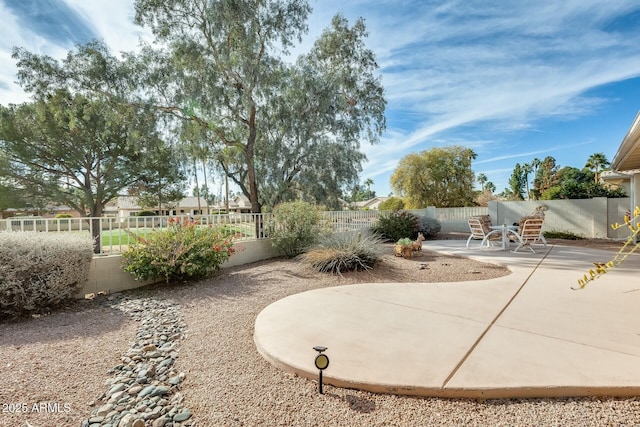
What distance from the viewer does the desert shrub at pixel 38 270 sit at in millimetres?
3881

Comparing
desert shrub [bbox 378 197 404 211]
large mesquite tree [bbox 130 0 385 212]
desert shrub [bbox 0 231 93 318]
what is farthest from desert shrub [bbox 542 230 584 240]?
desert shrub [bbox 0 231 93 318]

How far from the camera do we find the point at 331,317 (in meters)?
3.30

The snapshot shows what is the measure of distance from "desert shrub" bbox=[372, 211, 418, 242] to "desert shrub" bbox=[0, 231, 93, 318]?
8727mm

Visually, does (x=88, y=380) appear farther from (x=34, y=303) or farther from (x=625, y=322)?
(x=625, y=322)

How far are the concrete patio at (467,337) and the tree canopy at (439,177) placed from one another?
52.3 feet

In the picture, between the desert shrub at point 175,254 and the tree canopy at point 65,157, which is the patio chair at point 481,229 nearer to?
the desert shrub at point 175,254

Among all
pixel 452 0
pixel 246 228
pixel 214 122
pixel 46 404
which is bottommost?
pixel 46 404

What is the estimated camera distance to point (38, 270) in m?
4.06

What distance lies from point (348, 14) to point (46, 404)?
1479 centimetres

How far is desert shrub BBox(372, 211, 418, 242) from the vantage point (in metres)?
10.9

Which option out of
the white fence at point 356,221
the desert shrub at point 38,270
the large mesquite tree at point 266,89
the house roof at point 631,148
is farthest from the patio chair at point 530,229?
the desert shrub at point 38,270

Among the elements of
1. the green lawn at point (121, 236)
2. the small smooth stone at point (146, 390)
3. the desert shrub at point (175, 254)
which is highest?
the green lawn at point (121, 236)

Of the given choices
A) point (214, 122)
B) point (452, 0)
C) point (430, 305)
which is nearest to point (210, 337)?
point (430, 305)

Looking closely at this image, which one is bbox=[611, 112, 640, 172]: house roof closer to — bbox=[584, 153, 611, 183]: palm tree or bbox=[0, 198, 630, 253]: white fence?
bbox=[0, 198, 630, 253]: white fence
